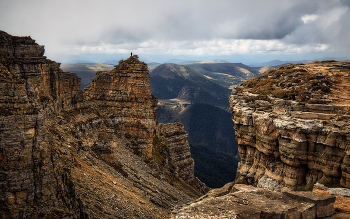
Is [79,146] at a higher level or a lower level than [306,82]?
lower

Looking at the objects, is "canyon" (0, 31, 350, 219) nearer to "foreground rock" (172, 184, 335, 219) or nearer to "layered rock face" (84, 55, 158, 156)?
"foreground rock" (172, 184, 335, 219)

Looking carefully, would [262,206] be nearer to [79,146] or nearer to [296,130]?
[296,130]

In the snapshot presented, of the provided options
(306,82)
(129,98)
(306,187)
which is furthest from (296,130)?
(129,98)

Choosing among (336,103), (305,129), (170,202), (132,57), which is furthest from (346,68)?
(132,57)

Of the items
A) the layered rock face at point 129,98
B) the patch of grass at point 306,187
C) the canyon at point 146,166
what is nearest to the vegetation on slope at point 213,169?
the layered rock face at point 129,98

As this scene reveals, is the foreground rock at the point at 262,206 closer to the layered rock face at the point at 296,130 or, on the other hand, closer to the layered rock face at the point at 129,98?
the layered rock face at the point at 296,130

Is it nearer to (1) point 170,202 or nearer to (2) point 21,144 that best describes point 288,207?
(2) point 21,144
